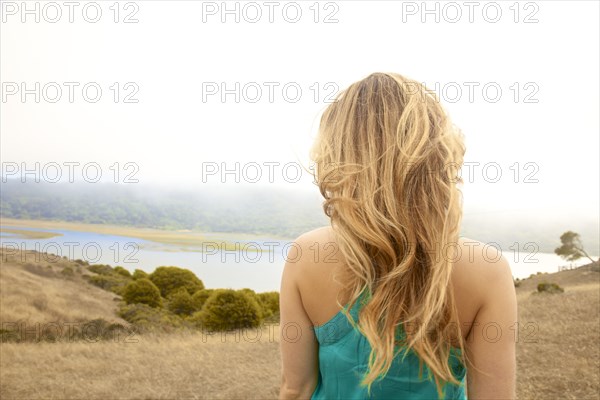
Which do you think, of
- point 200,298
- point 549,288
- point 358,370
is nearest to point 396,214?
point 358,370

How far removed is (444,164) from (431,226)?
0.24m

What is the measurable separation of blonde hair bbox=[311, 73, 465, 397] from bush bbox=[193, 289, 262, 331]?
12.8m

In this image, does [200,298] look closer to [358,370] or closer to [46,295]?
[46,295]

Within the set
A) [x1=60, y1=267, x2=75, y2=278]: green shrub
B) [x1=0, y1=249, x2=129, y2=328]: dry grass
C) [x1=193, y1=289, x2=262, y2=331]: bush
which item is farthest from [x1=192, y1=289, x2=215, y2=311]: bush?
[x1=60, y1=267, x2=75, y2=278]: green shrub

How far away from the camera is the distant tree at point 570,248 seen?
27609 mm

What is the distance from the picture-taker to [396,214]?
175 cm

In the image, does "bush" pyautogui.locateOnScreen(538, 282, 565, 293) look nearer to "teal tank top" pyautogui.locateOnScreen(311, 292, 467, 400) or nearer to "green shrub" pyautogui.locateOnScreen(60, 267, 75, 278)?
"green shrub" pyautogui.locateOnScreen(60, 267, 75, 278)

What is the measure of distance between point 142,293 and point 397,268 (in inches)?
606

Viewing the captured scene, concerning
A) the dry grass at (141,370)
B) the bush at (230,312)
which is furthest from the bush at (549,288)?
the dry grass at (141,370)

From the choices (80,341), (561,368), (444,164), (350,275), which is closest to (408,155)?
(444,164)

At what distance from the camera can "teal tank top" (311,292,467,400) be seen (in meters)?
1.81

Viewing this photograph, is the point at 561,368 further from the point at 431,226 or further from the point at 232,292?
the point at 232,292

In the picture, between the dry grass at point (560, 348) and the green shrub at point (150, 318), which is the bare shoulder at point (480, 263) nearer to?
the dry grass at point (560, 348)

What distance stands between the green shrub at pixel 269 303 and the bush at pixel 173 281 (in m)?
2.26
